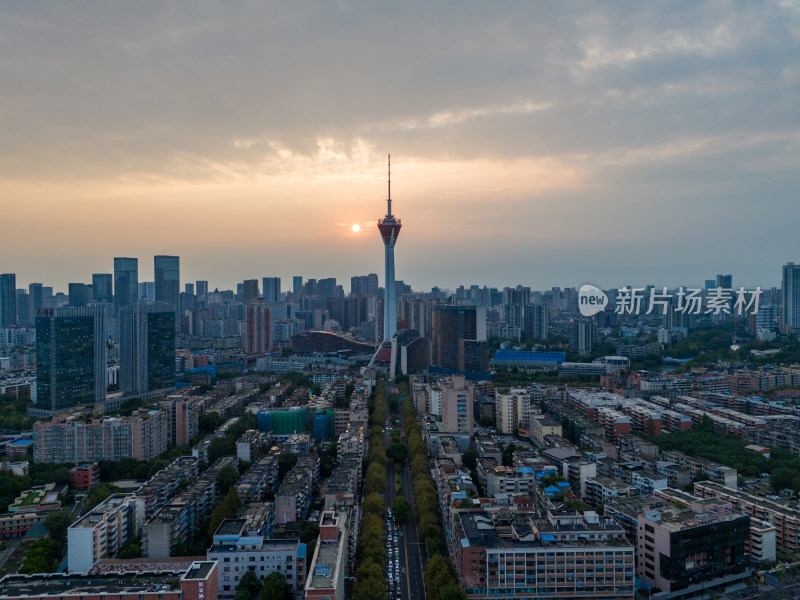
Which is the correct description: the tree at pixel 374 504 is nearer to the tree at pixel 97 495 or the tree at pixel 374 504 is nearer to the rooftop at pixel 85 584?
the rooftop at pixel 85 584

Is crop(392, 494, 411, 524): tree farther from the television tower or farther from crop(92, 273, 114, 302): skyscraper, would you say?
crop(92, 273, 114, 302): skyscraper

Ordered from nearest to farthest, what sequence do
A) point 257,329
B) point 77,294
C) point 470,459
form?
point 470,459
point 257,329
point 77,294

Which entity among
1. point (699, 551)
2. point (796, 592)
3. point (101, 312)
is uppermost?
point (101, 312)

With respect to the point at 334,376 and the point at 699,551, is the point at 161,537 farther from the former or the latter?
the point at 334,376

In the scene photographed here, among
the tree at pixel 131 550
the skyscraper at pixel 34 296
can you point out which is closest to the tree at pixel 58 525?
the tree at pixel 131 550

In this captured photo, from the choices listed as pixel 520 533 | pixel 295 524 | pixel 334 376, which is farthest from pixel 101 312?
pixel 520 533

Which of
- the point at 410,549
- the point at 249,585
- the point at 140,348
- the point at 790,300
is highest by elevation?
the point at 790,300

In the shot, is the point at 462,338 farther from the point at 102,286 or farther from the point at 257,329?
the point at 102,286

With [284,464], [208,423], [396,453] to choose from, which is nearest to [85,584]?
[284,464]
